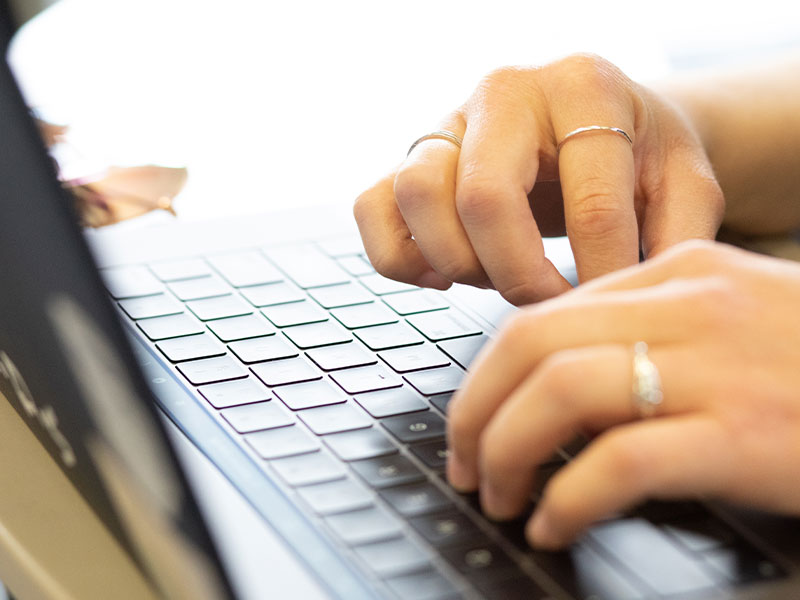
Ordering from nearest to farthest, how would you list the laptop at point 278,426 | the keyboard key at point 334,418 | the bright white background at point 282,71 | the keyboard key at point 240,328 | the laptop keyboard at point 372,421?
1. the laptop at point 278,426
2. the laptop keyboard at point 372,421
3. the keyboard key at point 334,418
4. the keyboard key at point 240,328
5. the bright white background at point 282,71

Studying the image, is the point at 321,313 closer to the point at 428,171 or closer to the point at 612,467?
the point at 428,171

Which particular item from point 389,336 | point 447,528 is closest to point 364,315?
point 389,336

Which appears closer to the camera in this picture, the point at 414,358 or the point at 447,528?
the point at 447,528

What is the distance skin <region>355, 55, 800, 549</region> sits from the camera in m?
0.35

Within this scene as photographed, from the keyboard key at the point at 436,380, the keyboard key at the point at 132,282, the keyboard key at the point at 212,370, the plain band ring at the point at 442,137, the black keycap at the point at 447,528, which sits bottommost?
the keyboard key at the point at 436,380

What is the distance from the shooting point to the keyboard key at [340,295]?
2.00 ft

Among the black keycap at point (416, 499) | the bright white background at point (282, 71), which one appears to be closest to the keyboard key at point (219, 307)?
the black keycap at point (416, 499)

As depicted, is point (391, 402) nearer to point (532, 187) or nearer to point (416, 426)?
point (416, 426)

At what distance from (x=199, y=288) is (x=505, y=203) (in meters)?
0.24

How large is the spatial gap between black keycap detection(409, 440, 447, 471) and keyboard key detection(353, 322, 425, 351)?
11 centimetres

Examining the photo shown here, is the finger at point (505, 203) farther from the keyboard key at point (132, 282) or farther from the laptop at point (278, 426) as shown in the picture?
the keyboard key at point (132, 282)

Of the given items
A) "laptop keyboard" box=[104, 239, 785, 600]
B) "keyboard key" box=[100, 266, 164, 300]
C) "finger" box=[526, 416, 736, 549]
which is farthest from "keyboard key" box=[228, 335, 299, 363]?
"finger" box=[526, 416, 736, 549]

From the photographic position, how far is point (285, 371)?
1.70 feet

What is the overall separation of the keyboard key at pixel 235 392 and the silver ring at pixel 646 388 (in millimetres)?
210
